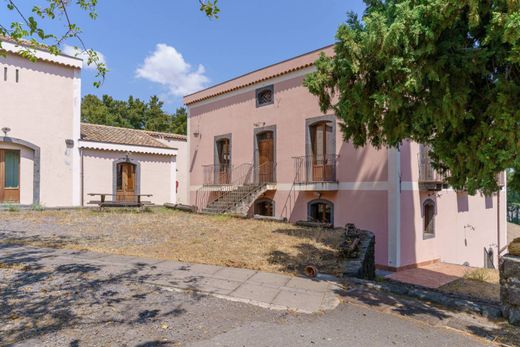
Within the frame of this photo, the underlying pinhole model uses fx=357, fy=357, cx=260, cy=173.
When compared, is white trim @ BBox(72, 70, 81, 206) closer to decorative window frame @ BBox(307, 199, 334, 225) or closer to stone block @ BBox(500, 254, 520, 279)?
decorative window frame @ BBox(307, 199, 334, 225)

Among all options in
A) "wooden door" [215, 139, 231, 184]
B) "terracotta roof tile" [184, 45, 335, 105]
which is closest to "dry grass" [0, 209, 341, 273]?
"wooden door" [215, 139, 231, 184]

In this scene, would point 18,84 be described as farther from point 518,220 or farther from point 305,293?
point 518,220

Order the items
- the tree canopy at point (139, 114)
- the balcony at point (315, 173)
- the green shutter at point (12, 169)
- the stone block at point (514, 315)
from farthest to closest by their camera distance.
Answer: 1. the tree canopy at point (139, 114)
2. the green shutter at point (12, 169)
3. the balcony at point (315, 173)
4. the stone block at point (514, 315)

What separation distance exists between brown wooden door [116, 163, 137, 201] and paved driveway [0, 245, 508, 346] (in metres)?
12.7

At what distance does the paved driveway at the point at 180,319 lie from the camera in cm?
308

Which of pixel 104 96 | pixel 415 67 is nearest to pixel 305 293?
pixel 415 67

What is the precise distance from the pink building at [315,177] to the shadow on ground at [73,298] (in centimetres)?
674

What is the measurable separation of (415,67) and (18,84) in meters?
15.1

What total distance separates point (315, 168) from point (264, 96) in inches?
163

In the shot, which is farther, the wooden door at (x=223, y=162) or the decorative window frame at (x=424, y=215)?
the wooden door at (x=223, y=162)

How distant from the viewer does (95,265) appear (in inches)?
212

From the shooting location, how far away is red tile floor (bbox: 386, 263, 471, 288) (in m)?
10.1

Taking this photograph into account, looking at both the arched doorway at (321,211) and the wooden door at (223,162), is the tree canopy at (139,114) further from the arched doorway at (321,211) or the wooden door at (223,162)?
the arched doorway at (321,211)

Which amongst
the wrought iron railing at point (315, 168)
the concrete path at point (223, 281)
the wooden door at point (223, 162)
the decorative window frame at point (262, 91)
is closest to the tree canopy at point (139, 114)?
the wooden door at point (223, 162)
